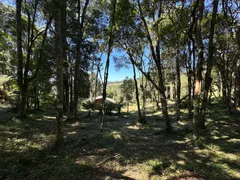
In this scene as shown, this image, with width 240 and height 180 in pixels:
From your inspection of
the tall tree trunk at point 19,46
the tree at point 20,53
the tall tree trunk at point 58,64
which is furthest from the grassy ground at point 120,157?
the tall tree trunk at point 19,46

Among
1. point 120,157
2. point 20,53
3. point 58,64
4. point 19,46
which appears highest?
point 19,46

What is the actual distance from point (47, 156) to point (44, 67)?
31.8ft

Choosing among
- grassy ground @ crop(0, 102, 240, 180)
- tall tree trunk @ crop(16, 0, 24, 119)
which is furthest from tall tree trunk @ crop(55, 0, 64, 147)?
tall tree trunk @ crop(16, 0, 24, 119)

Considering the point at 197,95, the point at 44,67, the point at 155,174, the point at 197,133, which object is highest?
the point at 44,67

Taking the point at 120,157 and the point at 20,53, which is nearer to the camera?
the point at 120,157

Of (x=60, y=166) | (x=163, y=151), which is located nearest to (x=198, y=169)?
(x=163, y=151)

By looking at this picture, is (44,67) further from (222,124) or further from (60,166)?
(222,124)

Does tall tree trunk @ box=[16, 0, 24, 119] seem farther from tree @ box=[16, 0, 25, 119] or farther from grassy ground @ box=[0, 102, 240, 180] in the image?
grassy ground @ box=[0, 102, 240, 180]

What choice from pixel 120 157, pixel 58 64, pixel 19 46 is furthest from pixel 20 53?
pixel 120 157

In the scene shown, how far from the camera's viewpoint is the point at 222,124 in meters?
8.94

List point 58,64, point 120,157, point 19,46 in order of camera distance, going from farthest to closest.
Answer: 1. point 19,46
2. point 58,64
3. point 120,157

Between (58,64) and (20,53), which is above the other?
(20,53)

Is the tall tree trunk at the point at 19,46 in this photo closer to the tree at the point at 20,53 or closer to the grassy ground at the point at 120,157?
the tree at the point at 20,53

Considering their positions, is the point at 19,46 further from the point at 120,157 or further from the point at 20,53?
the point at 120,157
